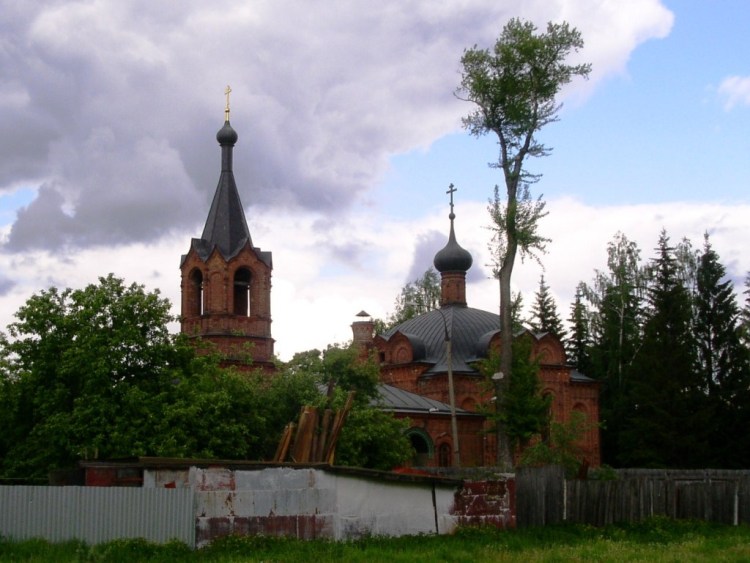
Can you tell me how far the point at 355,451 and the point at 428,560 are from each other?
14.1 metres

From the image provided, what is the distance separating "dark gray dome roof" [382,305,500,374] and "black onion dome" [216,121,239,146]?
11.1 meters

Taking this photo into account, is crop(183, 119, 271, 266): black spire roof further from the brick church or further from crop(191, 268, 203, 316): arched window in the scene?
crop(191, 268, 203, 316): arched window

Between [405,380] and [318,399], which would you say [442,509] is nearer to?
[318,399]

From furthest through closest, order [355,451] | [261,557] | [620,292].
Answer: [620,292]
[355,451]
[261,557]

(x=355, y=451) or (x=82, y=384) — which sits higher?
(x=82, y=384)

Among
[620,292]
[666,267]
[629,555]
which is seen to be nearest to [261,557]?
[629,555]

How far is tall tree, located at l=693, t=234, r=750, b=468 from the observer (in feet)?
141

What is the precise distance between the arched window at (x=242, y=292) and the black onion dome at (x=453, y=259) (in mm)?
11353

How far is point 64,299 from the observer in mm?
29547

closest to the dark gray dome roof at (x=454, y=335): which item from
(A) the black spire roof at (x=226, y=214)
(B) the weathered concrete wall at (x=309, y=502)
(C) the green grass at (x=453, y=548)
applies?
(A) the black spire roof at (x=226, y=214)

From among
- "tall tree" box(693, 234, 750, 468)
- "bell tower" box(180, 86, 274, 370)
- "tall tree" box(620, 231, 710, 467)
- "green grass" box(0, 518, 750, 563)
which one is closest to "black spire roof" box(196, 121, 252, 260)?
"bell tower" box(180, 86, 274, 370)

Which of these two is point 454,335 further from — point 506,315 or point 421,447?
point 506,315

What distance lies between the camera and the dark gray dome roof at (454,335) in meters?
46.3

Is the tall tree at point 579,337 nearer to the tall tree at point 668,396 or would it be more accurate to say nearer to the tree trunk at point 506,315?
the tall tree at point 668,396
